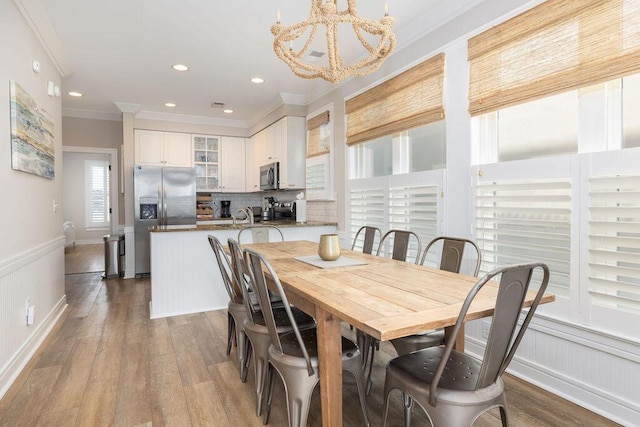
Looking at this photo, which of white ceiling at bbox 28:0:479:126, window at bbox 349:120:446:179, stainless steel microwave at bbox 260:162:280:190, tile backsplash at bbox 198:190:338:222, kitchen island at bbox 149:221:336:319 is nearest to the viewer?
white ceiling at bbox 28:0:479:126

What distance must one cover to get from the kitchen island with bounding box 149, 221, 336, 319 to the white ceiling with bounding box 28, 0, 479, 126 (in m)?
1.75

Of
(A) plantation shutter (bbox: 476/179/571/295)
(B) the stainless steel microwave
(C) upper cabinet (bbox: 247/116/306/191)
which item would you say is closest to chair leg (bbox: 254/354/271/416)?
(A) plantation shutter (bbox: 476/179/571/295)

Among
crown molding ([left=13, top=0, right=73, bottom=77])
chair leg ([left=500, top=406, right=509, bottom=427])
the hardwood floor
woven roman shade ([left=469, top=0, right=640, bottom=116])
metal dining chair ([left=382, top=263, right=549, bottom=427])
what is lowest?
the hardwood floor

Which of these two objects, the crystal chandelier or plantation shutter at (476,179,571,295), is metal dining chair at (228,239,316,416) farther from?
plantation shutter at (476,179,571,295)

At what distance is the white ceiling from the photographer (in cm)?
281

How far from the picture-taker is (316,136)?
16.0 ft

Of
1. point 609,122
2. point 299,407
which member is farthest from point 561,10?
point 299,407

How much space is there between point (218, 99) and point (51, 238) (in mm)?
2730

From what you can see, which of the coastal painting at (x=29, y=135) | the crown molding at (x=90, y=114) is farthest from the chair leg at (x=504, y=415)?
the crown molding at (x=90, y=114)

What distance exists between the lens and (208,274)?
3.93 meters

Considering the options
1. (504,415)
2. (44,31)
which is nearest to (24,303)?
(44,31)

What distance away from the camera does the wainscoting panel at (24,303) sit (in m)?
2.30

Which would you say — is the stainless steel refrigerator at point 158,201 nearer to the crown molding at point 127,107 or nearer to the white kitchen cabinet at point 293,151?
the crown molding at point 127,107

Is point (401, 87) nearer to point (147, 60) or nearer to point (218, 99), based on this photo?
point (147, 60)
